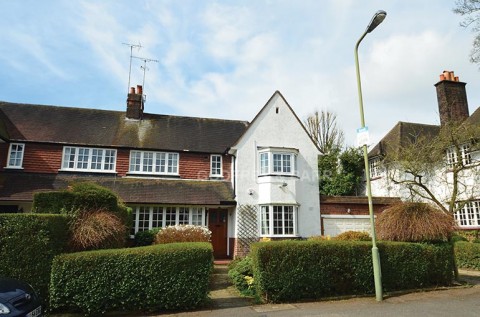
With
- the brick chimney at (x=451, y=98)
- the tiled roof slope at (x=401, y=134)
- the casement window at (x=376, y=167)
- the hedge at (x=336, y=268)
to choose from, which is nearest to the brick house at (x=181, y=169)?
the casement window at (x=376, y=167)

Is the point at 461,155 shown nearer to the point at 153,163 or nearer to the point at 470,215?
the point at 470,215

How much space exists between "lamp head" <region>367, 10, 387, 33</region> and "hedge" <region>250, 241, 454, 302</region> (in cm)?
656

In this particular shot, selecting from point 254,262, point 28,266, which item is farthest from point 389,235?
point 28,266

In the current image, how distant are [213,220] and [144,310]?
1000cm

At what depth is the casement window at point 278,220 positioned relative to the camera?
17.3 metres

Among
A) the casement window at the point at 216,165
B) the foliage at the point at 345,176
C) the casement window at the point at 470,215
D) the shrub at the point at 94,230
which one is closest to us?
the shrub at the point at 94,230

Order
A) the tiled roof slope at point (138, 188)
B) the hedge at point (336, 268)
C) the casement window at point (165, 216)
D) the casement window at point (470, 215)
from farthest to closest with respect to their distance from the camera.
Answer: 1. the casement window at point (470, 215)
2. the casement window at point (165, 216)
3. the tiled roof slope at point (138, 188)
4. the hedge at point (336, 268)

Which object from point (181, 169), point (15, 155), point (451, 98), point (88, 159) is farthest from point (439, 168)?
point (15, 155)

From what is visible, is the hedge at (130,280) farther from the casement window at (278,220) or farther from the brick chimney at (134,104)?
the brick chimney at (134,104)

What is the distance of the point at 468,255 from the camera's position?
50.9ft

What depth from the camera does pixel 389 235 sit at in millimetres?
11477

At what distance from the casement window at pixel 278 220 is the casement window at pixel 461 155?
10.1 meters

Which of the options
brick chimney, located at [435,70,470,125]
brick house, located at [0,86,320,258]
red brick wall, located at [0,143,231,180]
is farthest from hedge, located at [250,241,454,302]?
brick chimney, located at [435,70,470,125]

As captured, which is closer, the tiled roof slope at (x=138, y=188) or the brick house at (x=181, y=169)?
the tiled roof slope at (x=138, y=188)
